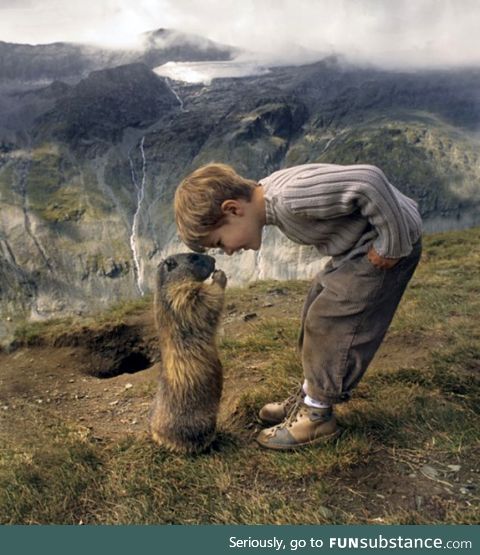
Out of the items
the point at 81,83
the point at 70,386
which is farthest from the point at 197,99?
the point at 70,386

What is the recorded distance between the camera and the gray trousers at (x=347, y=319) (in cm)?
374

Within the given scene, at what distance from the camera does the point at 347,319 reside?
12.7ft

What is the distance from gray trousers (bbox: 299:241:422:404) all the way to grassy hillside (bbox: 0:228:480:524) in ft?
1.58

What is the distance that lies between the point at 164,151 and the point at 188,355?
124 metres

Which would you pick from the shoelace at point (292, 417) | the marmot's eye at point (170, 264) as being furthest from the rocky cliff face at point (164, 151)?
the shoelace at point (292, 417)

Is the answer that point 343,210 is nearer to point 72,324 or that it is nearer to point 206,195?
point 206,195

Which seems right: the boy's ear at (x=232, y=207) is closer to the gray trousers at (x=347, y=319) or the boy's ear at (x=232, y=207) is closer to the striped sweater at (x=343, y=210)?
the striped sweater at (x=343, y=210)

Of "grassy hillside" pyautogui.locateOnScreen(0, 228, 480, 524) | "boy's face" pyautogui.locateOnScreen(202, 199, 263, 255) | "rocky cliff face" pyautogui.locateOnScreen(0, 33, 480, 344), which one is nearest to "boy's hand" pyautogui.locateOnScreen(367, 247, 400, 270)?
"boy's face" pyautogui.locateOnScreen(202, 199, 263, 255)

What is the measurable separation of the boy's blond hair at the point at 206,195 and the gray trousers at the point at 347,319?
861mm

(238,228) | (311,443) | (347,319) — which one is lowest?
(311,443)

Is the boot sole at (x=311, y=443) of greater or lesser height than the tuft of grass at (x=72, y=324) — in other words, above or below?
above

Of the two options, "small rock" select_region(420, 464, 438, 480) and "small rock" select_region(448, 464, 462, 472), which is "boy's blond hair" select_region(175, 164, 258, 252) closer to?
"small rock" select_region(420, 464, 438, 480)

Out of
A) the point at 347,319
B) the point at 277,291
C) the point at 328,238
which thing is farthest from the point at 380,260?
the point at 277,291

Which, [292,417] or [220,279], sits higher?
[220,279]
